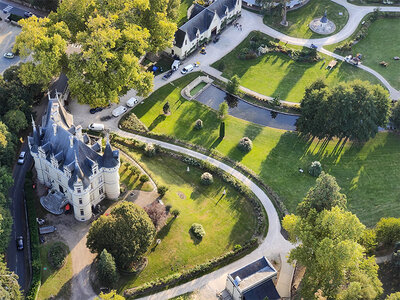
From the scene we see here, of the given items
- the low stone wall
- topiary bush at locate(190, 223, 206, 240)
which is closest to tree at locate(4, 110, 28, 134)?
the low stone wall

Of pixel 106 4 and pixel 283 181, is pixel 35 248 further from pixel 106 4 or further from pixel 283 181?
pixel 106 4

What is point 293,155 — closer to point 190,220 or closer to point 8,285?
point 190,220

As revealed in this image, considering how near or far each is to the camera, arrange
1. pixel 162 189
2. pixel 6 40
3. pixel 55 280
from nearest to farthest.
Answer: pixel 55 280
pixel 162 189
pixel 6 40

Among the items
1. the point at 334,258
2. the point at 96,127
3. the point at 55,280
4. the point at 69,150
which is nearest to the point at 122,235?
the point at 55,280

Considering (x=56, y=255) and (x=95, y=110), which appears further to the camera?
(x=95, y=110)

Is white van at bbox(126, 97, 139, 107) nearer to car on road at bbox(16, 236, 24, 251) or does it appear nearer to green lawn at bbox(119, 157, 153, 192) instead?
green lawn at bbox(119, 157, 153, 192)

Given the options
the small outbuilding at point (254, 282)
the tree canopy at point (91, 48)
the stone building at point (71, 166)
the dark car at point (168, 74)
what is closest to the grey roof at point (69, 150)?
the stone building at point (71, 166)

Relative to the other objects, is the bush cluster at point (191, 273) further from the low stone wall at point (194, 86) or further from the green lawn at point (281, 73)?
the green lawn at point (281, 73)
